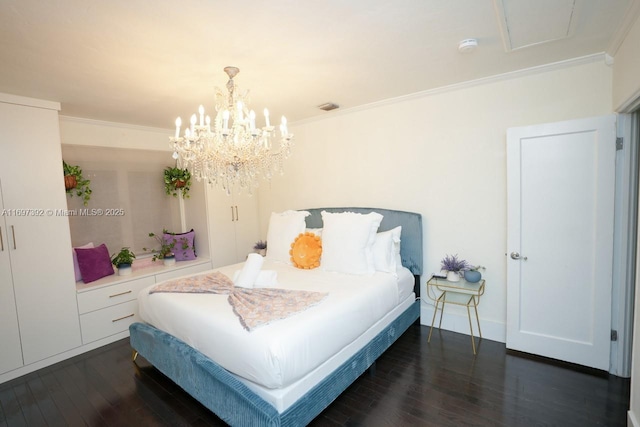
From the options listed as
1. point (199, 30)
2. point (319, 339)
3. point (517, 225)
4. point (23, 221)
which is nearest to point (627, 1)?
point (517, 225)

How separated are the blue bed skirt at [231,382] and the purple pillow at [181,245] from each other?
5.58 feet

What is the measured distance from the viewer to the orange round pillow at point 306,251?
323 centimetres

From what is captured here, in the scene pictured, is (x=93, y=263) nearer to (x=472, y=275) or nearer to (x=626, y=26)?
(x=472, y=275)

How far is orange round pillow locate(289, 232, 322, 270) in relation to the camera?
323cm

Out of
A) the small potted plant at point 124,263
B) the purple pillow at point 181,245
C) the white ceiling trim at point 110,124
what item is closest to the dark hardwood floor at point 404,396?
the small potted plant at point 124,263

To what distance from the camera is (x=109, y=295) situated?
3.30 m

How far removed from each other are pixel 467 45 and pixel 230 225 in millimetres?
3615

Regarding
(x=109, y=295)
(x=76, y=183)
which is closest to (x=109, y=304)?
(x=109, y=295)

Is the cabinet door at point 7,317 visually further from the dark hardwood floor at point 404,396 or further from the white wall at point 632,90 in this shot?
the white wall at point 632,90

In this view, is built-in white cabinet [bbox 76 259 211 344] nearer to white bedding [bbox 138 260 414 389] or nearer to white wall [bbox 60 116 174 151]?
white bedding [bbox 138 260 414 389]

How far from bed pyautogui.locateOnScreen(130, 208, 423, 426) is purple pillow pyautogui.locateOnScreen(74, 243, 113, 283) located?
1.16m

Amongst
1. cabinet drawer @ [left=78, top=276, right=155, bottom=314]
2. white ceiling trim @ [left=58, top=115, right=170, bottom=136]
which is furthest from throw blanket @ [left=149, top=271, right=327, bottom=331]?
white ceiling trim @ [left=58, top=115, right=170, bottom=136]

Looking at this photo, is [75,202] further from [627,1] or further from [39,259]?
[627,1]

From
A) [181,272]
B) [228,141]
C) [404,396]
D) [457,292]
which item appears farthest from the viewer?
[181,272]
